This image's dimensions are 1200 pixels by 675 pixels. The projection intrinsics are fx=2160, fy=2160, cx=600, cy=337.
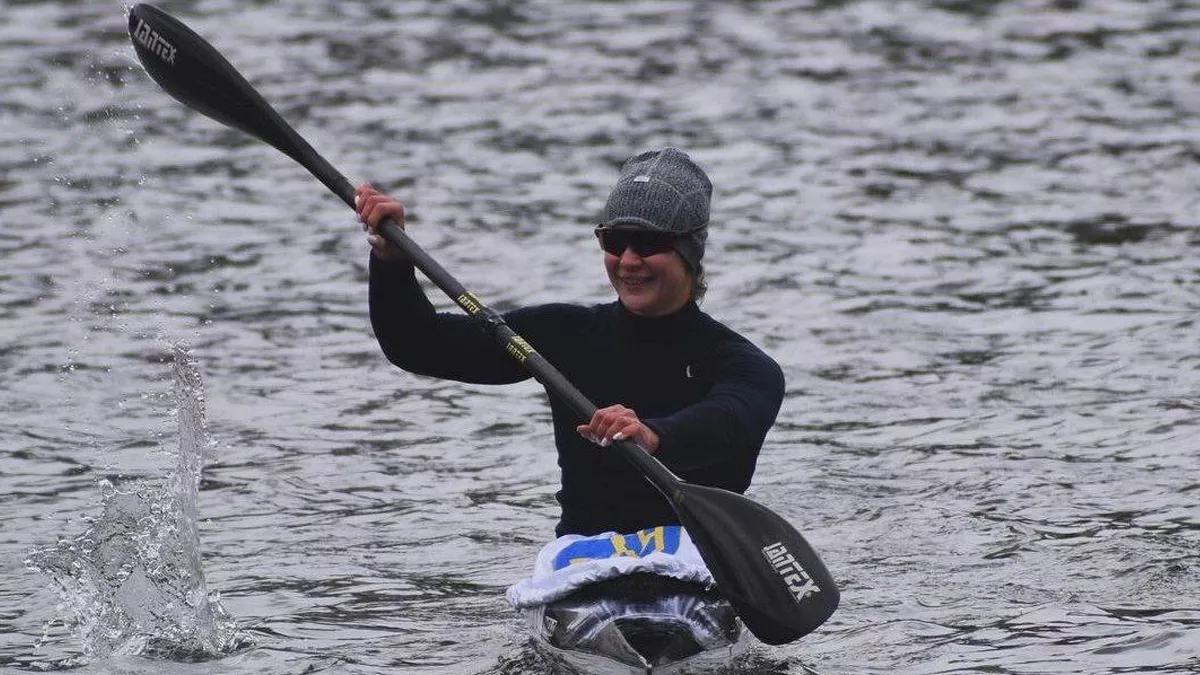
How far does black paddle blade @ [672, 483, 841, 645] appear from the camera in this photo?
5.99 metres

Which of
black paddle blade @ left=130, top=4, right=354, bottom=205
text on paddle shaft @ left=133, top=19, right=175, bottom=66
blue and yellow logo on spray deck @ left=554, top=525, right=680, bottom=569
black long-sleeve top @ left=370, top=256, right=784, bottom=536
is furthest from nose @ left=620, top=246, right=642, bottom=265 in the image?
text on paddle shaft @ left=133, top=19, right=175, bottom=66

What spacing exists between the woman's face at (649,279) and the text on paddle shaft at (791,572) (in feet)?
2.60

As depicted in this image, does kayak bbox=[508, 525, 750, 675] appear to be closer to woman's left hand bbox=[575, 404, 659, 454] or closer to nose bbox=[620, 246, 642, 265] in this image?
woman's left hand bbox=[575, 404, 659, 454]

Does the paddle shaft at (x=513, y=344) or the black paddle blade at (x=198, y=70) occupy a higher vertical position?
the black paddle blade at (x=198, y=70)

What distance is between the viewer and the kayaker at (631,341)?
6.28 m

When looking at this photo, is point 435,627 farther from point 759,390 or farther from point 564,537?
point 759,390

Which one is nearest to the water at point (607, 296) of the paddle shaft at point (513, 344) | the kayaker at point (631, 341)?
the kayaker at point (631, 341)

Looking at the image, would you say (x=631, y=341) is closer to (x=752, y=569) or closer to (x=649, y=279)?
(x=649, y=279)

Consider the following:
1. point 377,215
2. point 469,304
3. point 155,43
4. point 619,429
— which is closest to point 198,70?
point 155,43

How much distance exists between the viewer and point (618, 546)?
623cm

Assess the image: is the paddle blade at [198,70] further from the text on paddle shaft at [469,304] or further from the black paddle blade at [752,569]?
the black paddle blade at [752,569]

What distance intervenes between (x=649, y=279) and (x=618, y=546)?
780 millimetres

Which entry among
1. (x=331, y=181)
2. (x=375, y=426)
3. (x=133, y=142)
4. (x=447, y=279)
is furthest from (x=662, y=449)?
(x=133, y=142)

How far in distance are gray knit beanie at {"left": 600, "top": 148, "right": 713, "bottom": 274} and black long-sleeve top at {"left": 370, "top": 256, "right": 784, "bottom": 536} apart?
0.22m
